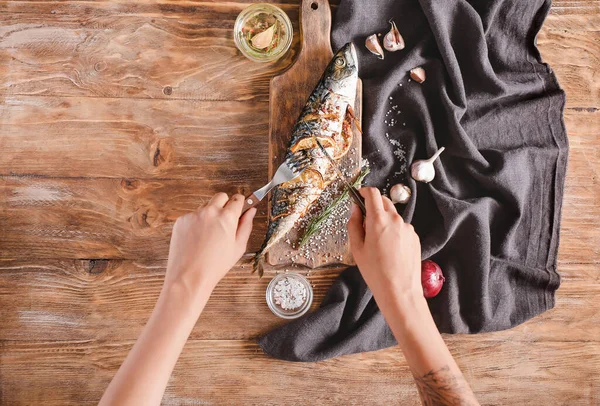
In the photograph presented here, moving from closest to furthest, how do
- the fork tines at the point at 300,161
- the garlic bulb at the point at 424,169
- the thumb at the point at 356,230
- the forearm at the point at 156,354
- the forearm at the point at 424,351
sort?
the forearm at the point at 156,354 < the forearm at the point at 424,351 < the thumb at the point at 356,230 < the fork tines at the point at 300,161 < the garlic bulb at the point at 424,169

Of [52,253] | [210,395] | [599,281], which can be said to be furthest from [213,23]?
[599,281]

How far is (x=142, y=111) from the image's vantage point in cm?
188

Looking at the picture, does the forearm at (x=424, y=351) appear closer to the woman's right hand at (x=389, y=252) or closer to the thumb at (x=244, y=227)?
the woman's right hand at (x=389, y=252)

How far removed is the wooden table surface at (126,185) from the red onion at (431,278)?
12.3 inches

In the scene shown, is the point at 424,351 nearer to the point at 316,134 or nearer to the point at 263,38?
the point at 316,134

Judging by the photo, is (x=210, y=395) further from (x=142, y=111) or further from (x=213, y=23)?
(x=213, y=23)

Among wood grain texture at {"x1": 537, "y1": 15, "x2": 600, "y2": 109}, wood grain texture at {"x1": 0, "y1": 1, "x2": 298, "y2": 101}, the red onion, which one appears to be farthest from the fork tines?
wood grain texture at {"x1": 537, "y1": 15, "x2": 600, "y2": 109}

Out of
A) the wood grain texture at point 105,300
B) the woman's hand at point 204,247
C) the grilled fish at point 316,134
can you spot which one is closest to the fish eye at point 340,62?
the grilled fish at point 316,134

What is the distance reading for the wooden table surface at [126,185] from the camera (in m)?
1.86

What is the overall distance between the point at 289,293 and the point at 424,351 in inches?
23.2

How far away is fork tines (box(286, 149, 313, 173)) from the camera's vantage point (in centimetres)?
168

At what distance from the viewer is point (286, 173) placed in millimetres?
1686

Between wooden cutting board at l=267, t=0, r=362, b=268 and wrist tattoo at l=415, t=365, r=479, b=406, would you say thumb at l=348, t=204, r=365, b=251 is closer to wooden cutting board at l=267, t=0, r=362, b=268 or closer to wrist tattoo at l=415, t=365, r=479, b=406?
wooden cutting board at l=267, t=0, r=362, b=268

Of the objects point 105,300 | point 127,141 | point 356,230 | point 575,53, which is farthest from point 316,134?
point 575,53
